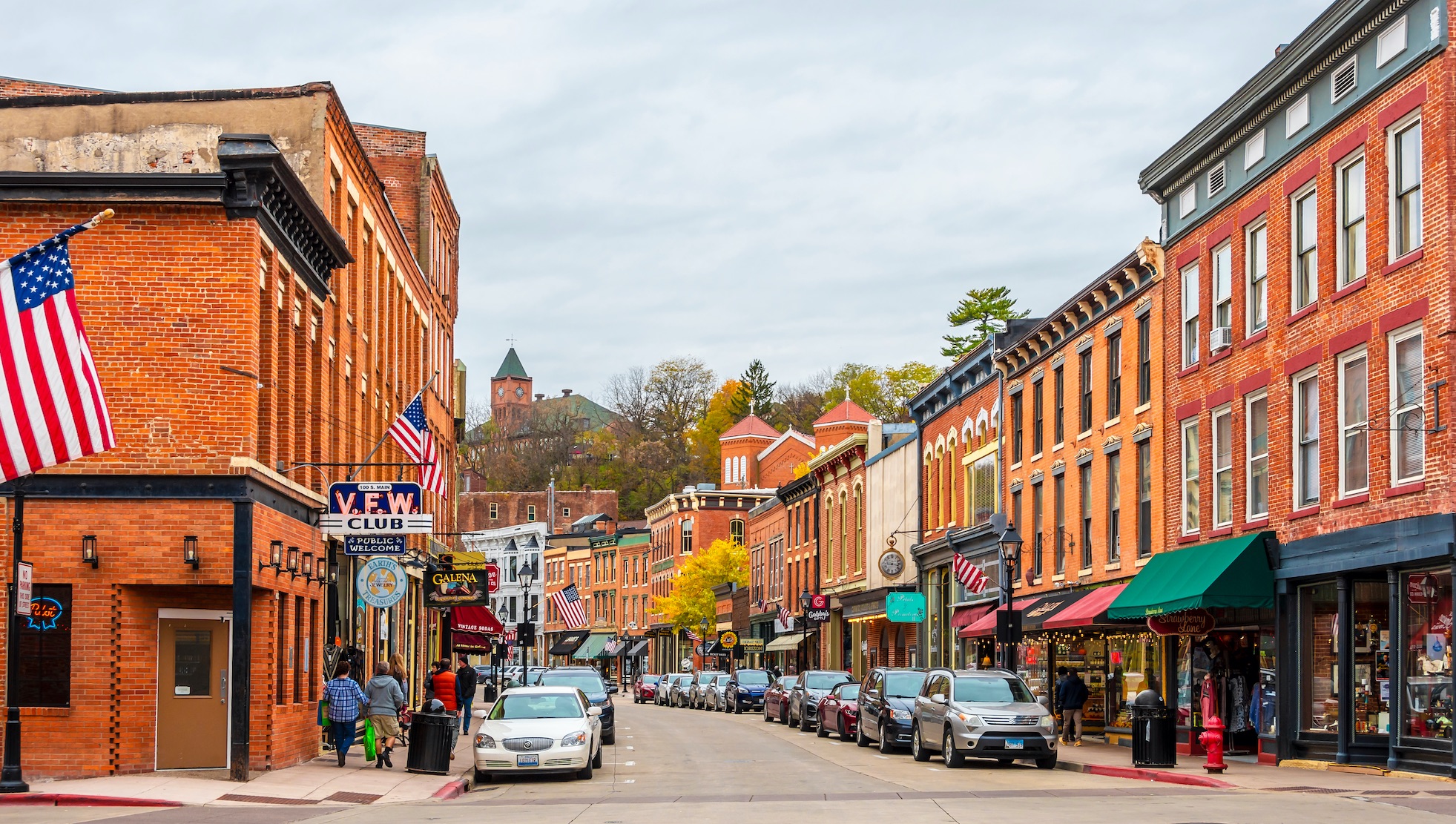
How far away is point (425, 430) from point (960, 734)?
38.6 feet

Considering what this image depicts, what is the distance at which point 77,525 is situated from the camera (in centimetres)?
2261

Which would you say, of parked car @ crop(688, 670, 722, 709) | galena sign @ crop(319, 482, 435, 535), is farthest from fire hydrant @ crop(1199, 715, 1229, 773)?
parked car @ crop(688, 670, 722, 709)

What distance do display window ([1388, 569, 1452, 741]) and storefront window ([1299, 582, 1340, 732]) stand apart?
2.02 m

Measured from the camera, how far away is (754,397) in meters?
140

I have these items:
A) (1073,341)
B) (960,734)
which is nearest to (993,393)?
(1073,341)

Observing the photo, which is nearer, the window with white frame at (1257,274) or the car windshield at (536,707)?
the car windshield at (536,707)

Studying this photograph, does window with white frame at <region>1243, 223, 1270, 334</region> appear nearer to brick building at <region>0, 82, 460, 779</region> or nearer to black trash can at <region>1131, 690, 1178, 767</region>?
black trash can at <region>1131, 690, 1178, 767</region>

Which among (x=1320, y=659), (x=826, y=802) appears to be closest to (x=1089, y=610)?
(x=1320, y=659)

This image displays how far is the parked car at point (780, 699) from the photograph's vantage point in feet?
156

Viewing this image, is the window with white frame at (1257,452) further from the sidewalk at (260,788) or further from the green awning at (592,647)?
the green awning at (592,647)

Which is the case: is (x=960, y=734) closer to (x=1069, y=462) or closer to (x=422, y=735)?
(x=422, y=735)

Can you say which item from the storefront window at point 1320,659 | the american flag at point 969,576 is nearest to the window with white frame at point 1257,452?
the storefront window at point 1320,659

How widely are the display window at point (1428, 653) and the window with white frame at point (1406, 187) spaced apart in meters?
4.57

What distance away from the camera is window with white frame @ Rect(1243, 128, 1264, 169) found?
28125 millimetres
